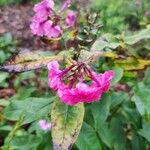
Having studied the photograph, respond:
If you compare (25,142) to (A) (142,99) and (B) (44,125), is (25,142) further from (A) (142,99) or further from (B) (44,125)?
(A) (142,99)

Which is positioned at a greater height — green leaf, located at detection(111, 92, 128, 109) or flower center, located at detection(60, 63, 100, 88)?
flower center, located at detection(60, 63, 100, 88)

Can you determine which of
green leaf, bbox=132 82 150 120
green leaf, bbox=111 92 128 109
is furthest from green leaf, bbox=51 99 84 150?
green leaf, bbox=111 92 128 109

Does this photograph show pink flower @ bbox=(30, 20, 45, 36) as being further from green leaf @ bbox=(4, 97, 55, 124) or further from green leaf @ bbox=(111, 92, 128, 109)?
green leaf @ bbox=(111, 92, 128, 109)

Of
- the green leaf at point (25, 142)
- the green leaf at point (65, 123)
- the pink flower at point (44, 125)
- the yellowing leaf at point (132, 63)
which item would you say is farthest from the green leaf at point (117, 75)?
the pink flower at point (44, 125)

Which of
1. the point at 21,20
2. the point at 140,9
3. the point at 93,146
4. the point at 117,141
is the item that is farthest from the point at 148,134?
the point at 21,20

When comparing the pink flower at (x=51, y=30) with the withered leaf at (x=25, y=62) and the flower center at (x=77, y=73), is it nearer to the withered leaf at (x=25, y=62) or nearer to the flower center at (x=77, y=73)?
the withered leaf at (x=25, y=62)

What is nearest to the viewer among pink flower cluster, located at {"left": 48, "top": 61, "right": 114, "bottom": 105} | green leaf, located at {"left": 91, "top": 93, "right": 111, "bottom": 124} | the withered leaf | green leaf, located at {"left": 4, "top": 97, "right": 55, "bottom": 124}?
pink flower cluster, located at {"left": 48, "top": 61, "right": 114, "bottom": 105}

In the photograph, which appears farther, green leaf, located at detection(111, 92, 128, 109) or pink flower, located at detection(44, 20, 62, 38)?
green leaf, located at detection(111, 92, 128, 109)

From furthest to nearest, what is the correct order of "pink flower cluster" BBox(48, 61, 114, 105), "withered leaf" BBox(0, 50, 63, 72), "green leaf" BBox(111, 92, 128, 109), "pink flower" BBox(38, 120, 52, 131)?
"pink flower" BBox(38, 120, 52, 131) → "green leaf" BBox(111, 92, 128, 109) → "withered leaf" BBox(0, 50, 63, 72) → "pink flower cluster" BBox(48, 61, 114, 105)
